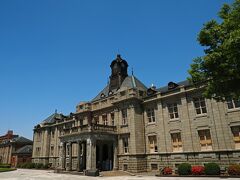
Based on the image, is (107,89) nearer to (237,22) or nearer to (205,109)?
(205,109)

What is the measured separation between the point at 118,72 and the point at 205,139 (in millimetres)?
20703

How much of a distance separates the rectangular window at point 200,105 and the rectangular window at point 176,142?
12.9ft

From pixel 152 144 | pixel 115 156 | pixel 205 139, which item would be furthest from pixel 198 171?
pixel 115 156

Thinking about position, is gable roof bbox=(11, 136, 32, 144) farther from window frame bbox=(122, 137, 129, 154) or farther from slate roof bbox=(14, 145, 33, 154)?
window frame bbox=(122, 137, 129, 154)

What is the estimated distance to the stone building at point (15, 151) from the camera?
5949 centimetres

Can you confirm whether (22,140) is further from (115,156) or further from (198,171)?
(198,171)

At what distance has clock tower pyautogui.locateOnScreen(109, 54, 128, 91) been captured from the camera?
1593 inches

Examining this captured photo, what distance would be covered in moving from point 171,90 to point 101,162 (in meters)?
15.0

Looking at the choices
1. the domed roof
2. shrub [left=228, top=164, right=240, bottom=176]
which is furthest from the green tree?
the domed roof

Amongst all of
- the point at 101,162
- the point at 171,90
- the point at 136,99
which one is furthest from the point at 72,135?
the point at 171,90

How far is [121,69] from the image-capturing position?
41.4m

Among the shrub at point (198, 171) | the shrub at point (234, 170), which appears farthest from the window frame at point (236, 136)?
the shrub at point (198, 171)

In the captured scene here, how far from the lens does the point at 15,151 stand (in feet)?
210

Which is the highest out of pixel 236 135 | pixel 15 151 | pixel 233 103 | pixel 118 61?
pixel 118 61
